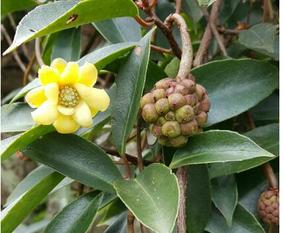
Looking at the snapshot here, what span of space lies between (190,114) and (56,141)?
203 millimetres

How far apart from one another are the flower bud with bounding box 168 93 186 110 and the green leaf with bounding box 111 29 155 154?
3.5 inches

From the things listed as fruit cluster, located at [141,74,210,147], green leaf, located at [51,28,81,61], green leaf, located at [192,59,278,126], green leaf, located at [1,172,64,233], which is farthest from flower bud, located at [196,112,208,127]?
green leaf, located at [51,28,81,61]

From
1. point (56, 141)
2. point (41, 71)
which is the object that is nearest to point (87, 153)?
point (56, 141)

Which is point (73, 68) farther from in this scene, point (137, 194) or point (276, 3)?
point (276, 3)

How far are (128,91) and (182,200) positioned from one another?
7.0 inches

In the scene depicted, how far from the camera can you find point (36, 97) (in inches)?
28.5

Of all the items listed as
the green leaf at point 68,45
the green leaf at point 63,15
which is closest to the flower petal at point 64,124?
the green leaf at point 63,15

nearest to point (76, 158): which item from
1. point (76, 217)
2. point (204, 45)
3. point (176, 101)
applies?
point (76, 217)

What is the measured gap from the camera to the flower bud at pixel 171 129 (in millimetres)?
705

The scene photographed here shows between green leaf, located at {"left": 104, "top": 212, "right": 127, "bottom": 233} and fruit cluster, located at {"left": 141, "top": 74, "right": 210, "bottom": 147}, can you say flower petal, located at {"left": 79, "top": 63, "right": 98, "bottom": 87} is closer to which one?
fruit cluster, located at {"left": 141, "top": 74, "right": 210, "bottom": 147}

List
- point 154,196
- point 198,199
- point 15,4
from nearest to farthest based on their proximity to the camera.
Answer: point 154,196 < point 198,199 < point 15,4

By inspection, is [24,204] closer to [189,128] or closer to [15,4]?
[189,128]

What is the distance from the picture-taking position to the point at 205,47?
0.93 m

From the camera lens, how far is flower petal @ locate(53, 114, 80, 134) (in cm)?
72
